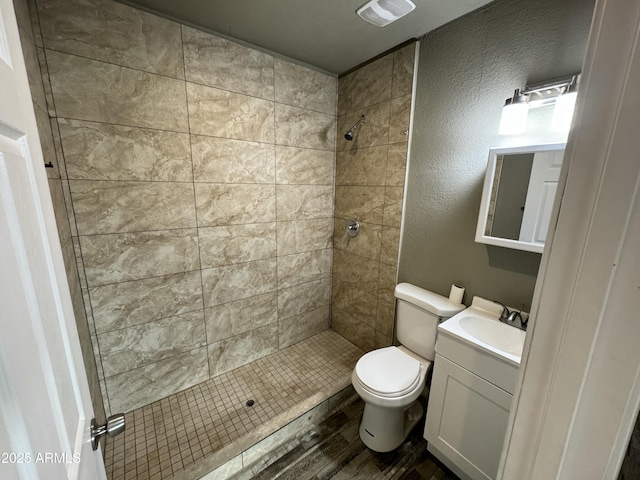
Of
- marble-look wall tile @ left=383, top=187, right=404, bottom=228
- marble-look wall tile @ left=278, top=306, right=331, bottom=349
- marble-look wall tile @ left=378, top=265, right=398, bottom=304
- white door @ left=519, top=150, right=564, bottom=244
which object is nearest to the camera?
white door @ left=519, top=150, right=564, bottom=244

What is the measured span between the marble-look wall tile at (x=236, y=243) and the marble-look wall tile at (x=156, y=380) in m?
0.70

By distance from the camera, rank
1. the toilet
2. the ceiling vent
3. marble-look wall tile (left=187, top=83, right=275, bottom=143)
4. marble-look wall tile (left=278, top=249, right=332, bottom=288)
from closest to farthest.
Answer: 1. the ceiling vent
2. the toilet
3. marble-look wall tile (left=187, top=83, right=275, bottom=143)
4. marble-look wall tile (left=278, top=249, right=332, bottom=288)

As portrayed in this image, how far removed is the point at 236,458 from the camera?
141cm

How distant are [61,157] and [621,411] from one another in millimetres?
2091

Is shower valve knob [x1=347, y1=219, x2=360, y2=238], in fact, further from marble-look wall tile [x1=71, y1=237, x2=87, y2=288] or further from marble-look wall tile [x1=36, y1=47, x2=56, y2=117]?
marble-look wall tile [x1=36, y1=47, x2=56, y2=117]

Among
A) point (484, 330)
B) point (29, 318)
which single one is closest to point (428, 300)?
point (484, 330)

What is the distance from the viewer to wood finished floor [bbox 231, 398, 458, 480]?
1414 millimetres

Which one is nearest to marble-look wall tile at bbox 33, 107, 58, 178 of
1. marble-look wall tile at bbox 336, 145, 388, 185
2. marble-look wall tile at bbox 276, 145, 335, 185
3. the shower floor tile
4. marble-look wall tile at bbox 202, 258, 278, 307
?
marble-look wall tile at bbox 202, 258, 278, 307

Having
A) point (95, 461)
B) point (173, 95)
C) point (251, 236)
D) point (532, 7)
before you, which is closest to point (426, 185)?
point (532, 7)

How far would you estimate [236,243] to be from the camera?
75.5 inches

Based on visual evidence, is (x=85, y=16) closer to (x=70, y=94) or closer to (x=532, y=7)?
(x=70, y=94)

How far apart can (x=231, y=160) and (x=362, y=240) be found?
3.87 ft

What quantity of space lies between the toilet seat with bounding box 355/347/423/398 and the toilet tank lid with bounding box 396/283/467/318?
1.13ft

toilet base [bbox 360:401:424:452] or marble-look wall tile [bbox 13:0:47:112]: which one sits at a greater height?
marble-look wall tile [bbox 13:0:47:112]
